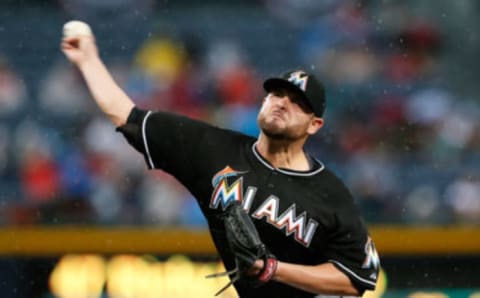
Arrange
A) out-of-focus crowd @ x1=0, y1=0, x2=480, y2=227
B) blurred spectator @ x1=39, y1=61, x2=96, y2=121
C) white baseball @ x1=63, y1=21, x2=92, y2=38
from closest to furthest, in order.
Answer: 1. white baseball @ x1=63, y1=21, x2=92, y2=38
2. out-of-focus crowd @ x1=0, y1=0, x2=480, y2=227
3. blurred spectator @ x1=39, y1=61, x2=96, y2=121

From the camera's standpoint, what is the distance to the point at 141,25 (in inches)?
456

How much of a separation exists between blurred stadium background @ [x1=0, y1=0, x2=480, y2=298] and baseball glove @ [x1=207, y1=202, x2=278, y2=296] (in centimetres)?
398

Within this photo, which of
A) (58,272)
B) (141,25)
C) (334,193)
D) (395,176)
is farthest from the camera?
(141,25)

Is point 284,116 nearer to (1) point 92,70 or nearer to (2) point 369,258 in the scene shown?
(2) point 369,258

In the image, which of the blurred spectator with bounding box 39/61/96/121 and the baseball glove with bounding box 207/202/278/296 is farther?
the blurred spectator with bounding box 39/61/96/121

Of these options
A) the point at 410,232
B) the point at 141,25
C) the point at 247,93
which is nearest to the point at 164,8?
the point at 141,25

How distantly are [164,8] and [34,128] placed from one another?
2.56 meters

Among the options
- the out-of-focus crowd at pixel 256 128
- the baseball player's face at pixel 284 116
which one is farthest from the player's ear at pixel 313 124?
the out-of-focus crowd at pixel 256 128

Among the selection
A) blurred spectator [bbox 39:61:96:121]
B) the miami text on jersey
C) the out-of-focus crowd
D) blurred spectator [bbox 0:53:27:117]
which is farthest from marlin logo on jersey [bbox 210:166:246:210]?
blurred spectator [bbox 0:53:27:117]

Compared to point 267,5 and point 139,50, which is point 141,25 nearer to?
point 139,50

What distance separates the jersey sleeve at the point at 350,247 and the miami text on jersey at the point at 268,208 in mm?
104

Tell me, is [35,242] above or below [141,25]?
below

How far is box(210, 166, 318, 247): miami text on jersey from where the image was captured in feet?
15.4

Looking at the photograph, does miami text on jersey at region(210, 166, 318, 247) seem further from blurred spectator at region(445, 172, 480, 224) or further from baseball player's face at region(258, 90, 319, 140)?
blurred spectator at region(445, 172, 480, 224)
